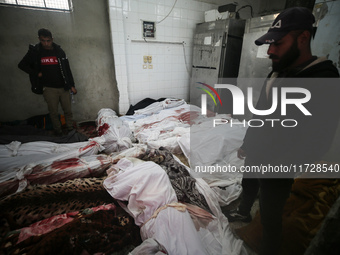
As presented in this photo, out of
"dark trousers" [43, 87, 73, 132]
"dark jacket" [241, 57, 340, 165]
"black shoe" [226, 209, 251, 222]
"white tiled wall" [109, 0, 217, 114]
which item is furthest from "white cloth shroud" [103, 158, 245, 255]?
"white tiled wall" [109, 0, 217, 114]

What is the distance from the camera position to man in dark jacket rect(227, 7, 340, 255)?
0.95 meters

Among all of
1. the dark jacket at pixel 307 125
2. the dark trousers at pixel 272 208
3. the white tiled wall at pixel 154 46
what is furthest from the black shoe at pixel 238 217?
the white tiled wall at pixel 154 46

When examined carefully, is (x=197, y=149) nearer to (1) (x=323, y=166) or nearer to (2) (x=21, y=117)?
(1) (x=323, y=166)

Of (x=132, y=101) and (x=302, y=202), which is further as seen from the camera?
(x=132, y=101)

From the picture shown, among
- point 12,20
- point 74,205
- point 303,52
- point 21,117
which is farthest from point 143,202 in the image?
point 12,20

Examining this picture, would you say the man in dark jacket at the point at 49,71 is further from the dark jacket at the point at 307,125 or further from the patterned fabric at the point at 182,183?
the dark jacket at the point at 307,125

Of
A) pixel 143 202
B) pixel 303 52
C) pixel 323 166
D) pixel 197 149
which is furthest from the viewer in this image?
pixel 197 149

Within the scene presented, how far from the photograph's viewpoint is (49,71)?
9.77 ft

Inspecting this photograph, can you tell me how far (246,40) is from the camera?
3131 millimetres

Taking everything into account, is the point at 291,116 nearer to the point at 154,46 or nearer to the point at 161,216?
the point at 161,216

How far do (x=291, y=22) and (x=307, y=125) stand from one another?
2.16 ft

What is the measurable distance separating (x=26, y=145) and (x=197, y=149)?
2217 millimetres

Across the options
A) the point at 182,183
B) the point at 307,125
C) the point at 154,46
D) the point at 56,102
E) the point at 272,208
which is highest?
the point at 154,46

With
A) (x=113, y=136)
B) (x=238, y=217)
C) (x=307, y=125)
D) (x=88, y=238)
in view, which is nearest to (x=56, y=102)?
(x=113, y=136)
